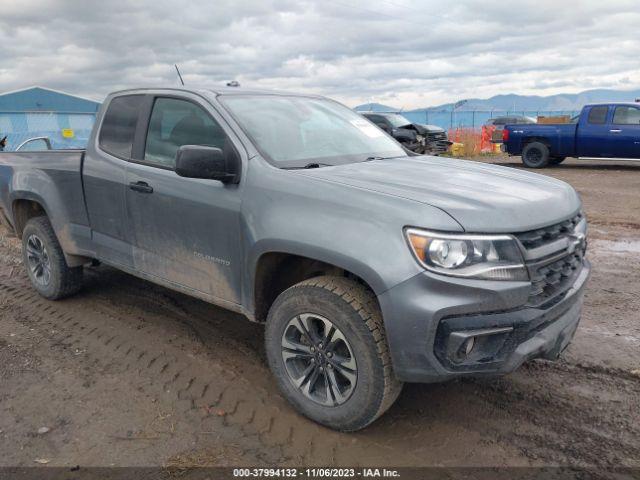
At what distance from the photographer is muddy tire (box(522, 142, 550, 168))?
15.1 metres

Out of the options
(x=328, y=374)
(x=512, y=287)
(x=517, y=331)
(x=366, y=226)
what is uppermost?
(x=366, y=226)

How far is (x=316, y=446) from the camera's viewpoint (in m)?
2.79

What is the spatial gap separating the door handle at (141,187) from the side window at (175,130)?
0.18 m

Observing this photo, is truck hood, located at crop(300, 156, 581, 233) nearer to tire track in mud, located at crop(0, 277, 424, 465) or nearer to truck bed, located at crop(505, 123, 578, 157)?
tire track in mud, located at crop(0, 277, 424, 465)

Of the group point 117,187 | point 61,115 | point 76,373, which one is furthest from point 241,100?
point 61,115

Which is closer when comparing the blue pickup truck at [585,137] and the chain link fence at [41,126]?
the blue pickup truck at [585,137]

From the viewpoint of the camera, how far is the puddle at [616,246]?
251 inches

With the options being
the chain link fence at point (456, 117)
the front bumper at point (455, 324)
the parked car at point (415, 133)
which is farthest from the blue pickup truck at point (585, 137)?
the chain link fence at point (456, 117)

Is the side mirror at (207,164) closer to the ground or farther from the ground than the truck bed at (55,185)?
farther from the ground

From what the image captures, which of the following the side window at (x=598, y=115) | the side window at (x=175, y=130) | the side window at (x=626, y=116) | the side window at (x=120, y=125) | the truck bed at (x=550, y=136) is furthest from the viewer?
the truck bed at (x=550, y=136)

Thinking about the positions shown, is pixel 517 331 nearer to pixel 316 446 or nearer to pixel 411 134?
pixel 316 446

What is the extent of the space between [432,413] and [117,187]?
8.89ft

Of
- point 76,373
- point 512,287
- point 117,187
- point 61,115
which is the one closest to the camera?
point 512,287

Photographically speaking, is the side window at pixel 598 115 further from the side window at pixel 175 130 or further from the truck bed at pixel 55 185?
the truck bed at pixel 55 185
